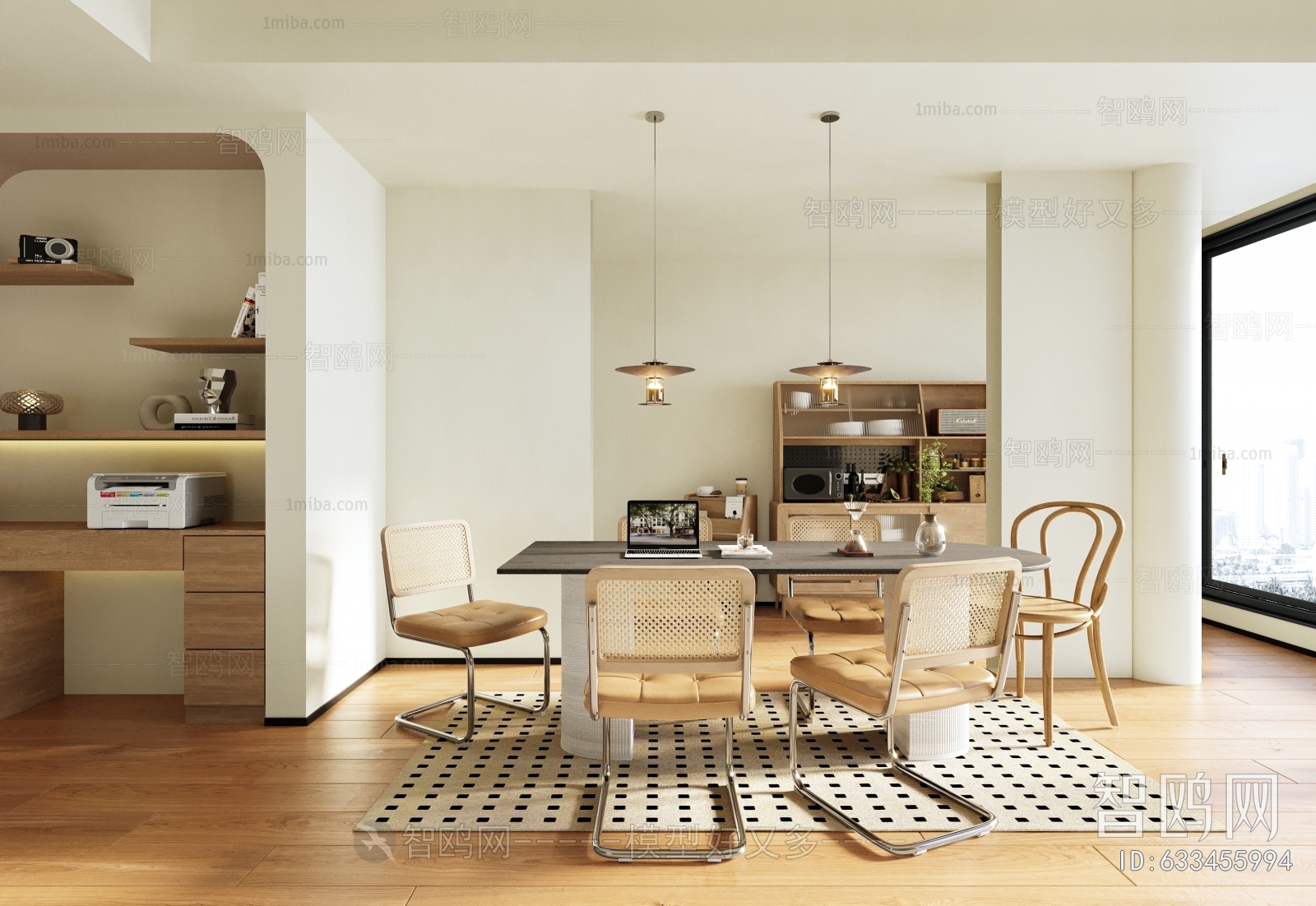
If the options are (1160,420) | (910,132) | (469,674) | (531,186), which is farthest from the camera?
(531,186)

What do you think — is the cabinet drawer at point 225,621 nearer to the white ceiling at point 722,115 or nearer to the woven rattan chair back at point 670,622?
the woven rattan chair back at point 670,622

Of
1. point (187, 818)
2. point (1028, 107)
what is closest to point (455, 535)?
point (187, 818)

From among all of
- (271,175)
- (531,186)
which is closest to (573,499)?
(531,186)

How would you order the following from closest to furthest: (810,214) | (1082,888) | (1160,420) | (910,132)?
1. (1082,888)
2. (910,132)
3. (1160,420)
4. (810,214)

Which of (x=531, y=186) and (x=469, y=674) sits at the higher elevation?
(x=531, y=186)

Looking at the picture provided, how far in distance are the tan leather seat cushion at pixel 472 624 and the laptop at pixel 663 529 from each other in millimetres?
662

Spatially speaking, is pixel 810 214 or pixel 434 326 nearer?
pixel 434 326

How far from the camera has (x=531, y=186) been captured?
4824 millimetres

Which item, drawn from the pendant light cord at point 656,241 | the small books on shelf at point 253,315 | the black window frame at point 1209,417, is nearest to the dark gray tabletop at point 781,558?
the small books on shelf at point 253,315

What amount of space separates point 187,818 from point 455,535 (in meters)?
1.69

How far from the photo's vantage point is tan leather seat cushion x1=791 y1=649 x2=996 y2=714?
2615 millimetres

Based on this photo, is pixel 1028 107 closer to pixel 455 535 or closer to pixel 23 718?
pixel 455 535

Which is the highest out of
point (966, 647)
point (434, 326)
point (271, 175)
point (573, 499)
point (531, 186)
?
point (531, 186)

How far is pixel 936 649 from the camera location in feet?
8.46
